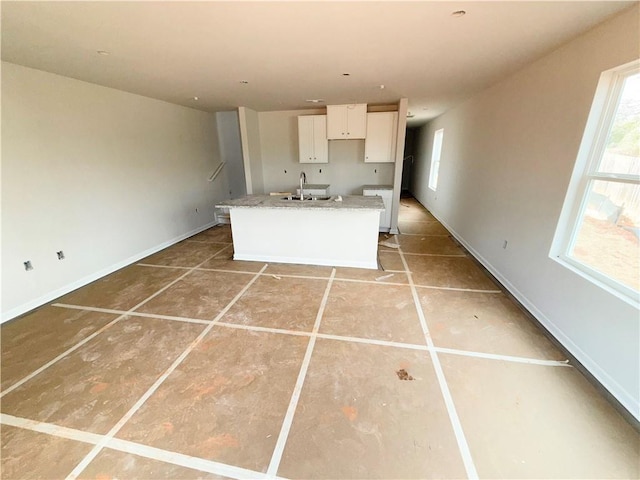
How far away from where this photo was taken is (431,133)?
7.29 m

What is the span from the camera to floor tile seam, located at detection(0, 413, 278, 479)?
1.34 meters

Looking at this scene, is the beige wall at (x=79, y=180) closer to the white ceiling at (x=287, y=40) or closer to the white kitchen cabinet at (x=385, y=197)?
the white ceiling at (x=287, y=40)

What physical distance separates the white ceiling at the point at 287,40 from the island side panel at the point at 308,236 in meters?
1.69

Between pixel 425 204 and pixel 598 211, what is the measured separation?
5.70 m

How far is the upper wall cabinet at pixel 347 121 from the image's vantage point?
489 cm

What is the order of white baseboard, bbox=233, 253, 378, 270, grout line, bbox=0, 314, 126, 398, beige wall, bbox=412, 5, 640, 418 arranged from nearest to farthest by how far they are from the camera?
beige wall, bbox=412, 5, 640, 418 → grout line, bbox=0, 314, 126, 398 → white baseboard, bbox=233, 253, 378, 270

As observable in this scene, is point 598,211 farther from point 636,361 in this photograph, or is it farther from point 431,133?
point 431,133

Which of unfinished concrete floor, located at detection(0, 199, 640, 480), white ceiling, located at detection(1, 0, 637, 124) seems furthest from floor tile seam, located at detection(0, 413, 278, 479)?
white ceiling, located at detection(1, 0, 637, 124)

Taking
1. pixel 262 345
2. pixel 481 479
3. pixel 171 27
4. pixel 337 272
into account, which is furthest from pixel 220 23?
pixel 481 479

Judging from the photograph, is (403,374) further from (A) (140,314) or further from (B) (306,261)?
(A) (140,314)

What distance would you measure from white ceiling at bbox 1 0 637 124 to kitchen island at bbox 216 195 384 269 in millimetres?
1556

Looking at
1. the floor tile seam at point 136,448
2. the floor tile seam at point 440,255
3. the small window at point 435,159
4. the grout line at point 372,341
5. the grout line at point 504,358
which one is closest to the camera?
the floor tile seam at point 136,448

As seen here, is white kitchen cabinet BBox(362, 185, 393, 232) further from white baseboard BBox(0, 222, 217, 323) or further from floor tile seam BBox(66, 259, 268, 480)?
white baseboard BBox(0, 222, 217, 323)

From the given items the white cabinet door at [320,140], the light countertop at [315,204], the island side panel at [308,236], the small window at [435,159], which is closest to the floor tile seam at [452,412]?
the island side panel at [308,236]
